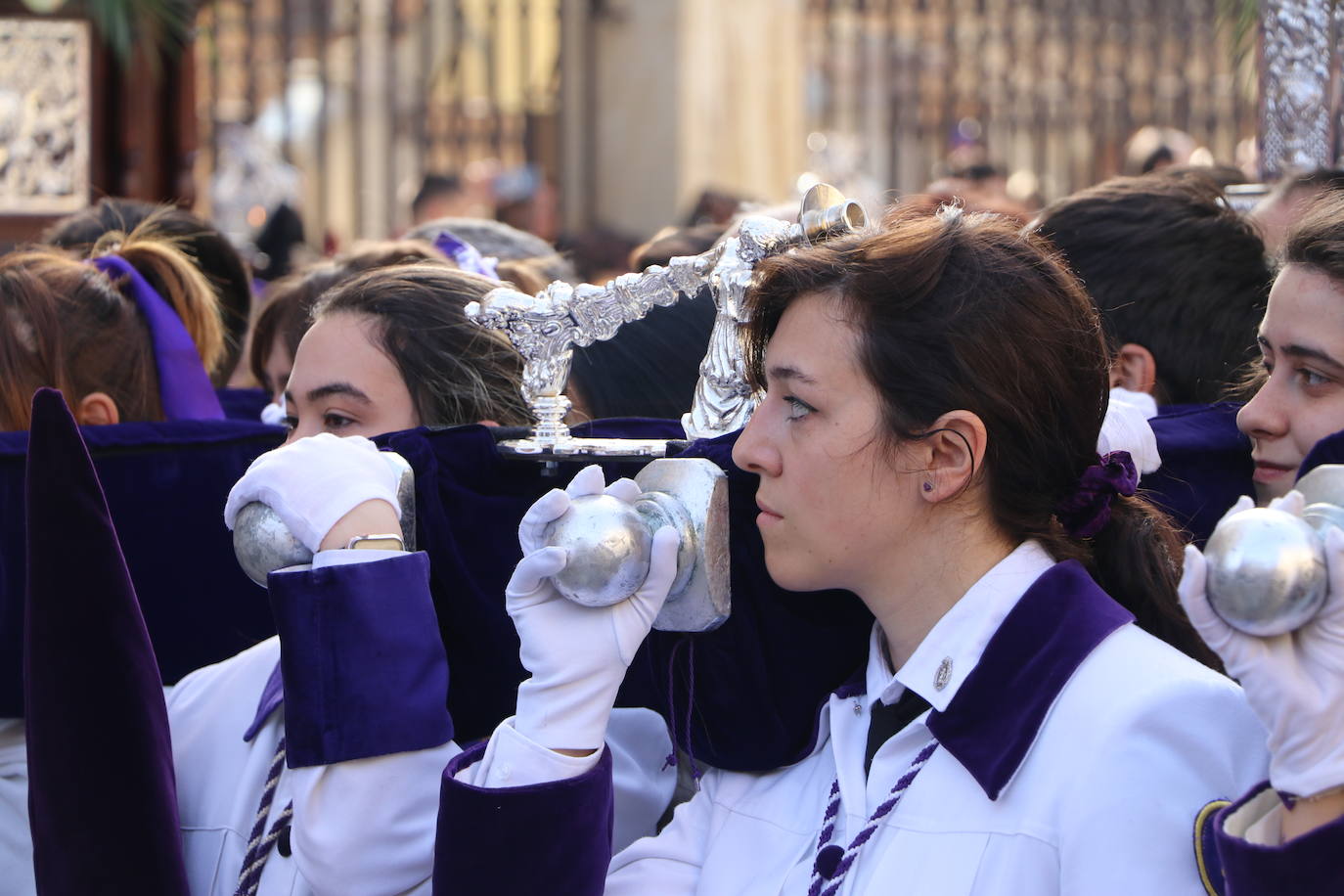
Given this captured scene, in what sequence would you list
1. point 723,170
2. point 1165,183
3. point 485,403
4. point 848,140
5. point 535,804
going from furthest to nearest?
point 848,140, point 723,170, point 1165,183, point 485,403, point 535,804

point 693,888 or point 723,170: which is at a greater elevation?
point 723,170

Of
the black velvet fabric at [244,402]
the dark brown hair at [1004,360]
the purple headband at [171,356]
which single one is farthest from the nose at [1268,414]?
the black velvet fabric at [244,402]

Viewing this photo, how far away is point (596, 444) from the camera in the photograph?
1802 mm

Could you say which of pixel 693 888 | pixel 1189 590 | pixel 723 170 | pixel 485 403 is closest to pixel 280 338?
pixel 485 403

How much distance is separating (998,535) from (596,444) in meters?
0.45

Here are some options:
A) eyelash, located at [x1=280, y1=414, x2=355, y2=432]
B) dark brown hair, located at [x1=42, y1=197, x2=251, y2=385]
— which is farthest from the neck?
dark brown hair, located at [x1=42, y1=197, x2=251, y2=385]

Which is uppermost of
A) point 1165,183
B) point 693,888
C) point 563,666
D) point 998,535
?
point 1165,183

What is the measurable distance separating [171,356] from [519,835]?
4.40ft

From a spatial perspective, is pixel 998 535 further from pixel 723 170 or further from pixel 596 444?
pixel 723 170

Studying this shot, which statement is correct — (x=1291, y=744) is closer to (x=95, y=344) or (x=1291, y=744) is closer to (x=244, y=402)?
(x=95, y=344)

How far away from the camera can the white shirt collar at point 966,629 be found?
5.17 feet

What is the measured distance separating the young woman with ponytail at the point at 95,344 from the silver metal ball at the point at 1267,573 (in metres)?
1.82

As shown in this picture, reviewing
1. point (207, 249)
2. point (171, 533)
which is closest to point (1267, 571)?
point (171, 533)

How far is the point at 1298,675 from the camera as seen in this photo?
3.92ft
